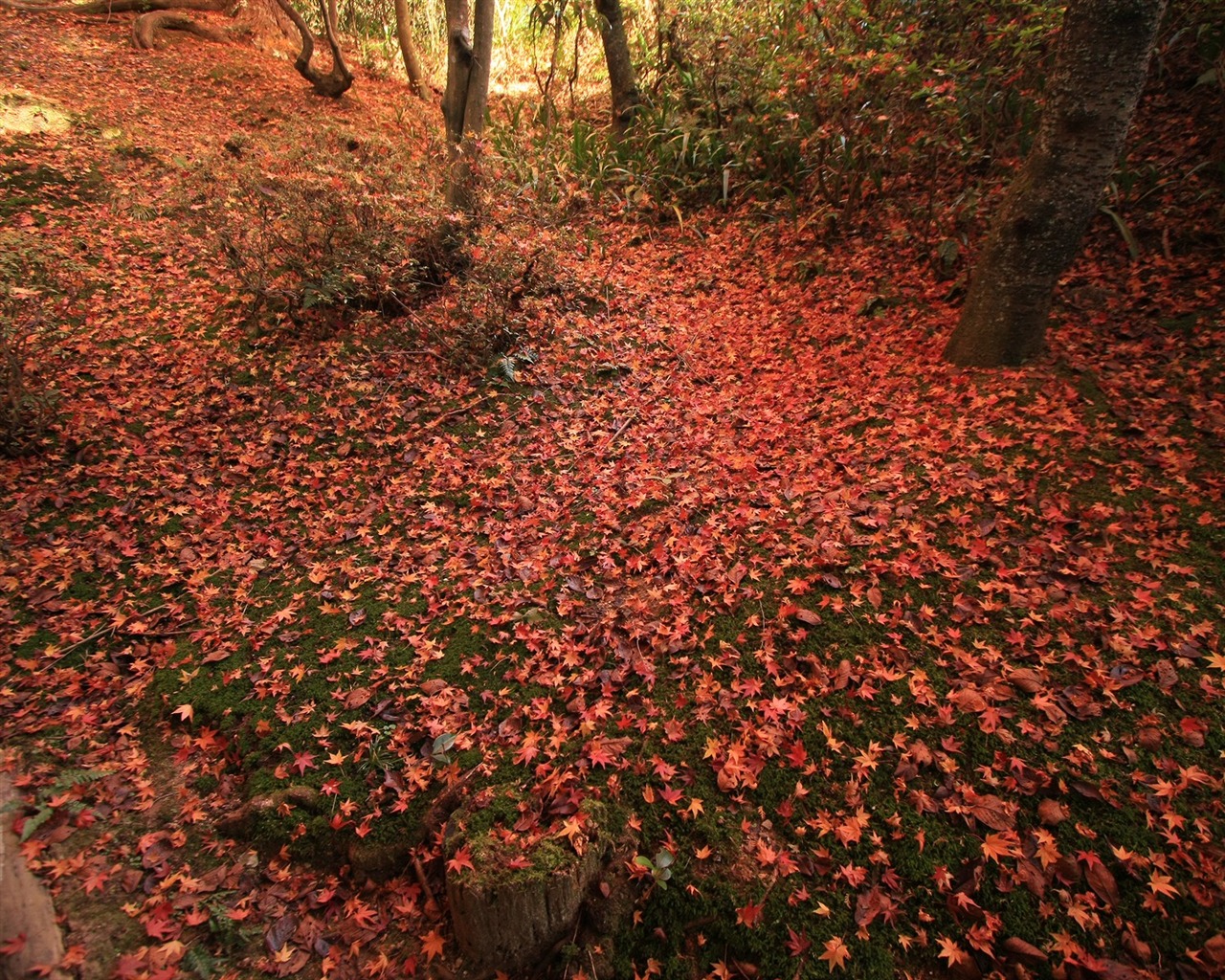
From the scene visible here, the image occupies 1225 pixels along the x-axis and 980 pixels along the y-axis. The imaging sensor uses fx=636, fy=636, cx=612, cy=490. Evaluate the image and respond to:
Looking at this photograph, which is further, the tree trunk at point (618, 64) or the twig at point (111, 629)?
the tree trunk at point (618, 64)

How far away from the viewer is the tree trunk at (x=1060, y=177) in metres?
4.08

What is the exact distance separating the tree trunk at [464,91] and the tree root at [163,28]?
9.64 metres

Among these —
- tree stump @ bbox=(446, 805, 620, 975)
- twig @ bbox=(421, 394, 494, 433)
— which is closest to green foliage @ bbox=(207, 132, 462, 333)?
twig @ bbox=(421, 394, 494, 433)

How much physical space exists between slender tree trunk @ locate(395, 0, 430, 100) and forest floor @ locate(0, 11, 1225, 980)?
8.53 m

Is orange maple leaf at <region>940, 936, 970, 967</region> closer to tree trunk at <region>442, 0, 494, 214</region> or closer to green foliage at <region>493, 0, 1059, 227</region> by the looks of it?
green foliage at <region>493, 0, 1059, 227</region>

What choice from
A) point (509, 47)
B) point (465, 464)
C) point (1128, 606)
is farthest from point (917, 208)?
point (509, 47)

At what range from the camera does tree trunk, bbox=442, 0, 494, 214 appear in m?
7.14

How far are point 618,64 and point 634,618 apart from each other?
31.7 ft

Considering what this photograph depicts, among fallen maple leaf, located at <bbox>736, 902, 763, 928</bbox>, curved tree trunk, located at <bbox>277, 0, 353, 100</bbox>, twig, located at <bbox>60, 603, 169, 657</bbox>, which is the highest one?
curved tree trunk, located at <bbox>277, 0, 353, 100</bbox>

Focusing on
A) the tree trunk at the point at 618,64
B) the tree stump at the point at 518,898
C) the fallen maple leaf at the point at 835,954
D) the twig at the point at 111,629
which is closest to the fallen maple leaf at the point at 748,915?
the fallen maple leaf at the point at 835,954

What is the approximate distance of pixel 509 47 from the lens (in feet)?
49.9


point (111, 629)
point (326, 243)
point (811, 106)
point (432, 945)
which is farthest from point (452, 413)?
point (811, 106)

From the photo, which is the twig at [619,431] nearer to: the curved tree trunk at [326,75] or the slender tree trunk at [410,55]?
the curved tree trunk at [326,75]

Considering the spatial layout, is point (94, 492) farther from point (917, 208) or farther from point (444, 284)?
point (917, 208)
